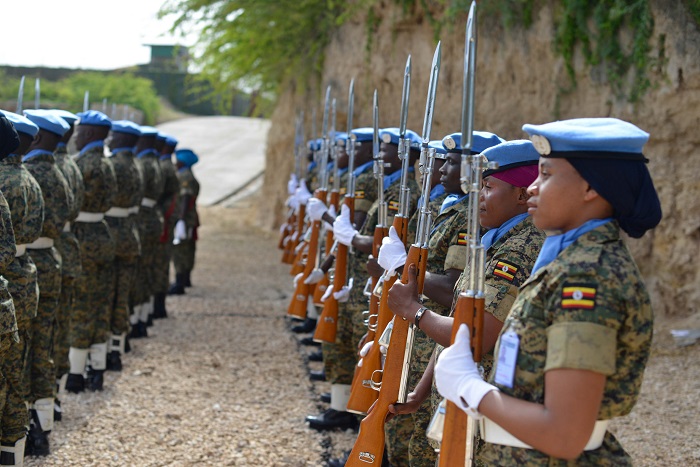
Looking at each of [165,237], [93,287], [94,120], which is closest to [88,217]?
[93,287]

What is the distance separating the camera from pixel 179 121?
3762cm

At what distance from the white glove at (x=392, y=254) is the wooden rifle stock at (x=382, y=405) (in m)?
0.22

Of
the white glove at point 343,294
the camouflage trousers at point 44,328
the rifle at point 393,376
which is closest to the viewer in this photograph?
the rifle at point 393,376

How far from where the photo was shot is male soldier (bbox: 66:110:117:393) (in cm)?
637

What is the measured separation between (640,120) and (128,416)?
5391mm

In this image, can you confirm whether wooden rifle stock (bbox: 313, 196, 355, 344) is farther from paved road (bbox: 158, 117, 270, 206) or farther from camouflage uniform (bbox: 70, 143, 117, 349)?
paved road (bbox: 158, 117, 270, 206)

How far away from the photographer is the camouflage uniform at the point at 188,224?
35.0 ft

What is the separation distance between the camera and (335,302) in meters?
5.40

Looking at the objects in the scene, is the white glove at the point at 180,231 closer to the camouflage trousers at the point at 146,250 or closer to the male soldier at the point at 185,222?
the male soldier at the point at 185,222

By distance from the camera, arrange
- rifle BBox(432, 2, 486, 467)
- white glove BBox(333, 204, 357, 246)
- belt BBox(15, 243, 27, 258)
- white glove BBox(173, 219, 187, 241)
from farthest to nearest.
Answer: white glove BBox(173, 219, 187, 241) → white glove BBox(333, 204, 357, 246) → belt BBox(15, 243, 27, 258) → rifle BBox(432, 2, 486, 467)

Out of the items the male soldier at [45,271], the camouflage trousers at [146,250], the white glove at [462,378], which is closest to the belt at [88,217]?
the male soldier at [45,271]

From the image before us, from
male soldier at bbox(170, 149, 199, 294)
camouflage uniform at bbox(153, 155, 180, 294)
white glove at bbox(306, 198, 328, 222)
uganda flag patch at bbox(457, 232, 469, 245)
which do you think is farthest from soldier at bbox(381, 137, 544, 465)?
male soldier at bbox(170, 149, 199, 294)

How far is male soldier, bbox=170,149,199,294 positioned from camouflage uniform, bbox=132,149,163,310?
144cm

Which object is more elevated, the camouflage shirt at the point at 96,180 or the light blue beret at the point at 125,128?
the light blue beret at the point at 125,128
